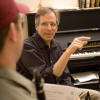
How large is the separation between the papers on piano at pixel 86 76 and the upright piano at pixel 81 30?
0.16 ft

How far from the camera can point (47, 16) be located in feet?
4.62

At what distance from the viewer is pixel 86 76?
7.36ft

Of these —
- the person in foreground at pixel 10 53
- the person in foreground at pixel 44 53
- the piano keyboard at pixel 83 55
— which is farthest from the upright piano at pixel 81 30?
the person in foreground at pixel 10 53

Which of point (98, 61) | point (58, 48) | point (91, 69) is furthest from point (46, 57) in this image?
point (91, 69)

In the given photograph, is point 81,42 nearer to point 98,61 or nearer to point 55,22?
point 55,22

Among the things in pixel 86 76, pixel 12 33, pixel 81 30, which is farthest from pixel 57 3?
pixel 12 33

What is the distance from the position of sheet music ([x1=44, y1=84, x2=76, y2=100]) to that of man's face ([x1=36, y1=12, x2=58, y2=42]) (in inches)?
16.3

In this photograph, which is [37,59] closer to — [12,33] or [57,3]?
[12,33]

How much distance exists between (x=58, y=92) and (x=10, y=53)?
683 mm

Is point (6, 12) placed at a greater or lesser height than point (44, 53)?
greater

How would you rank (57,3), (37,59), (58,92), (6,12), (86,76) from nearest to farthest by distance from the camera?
(6,12), (58,92), (37,59), (86,76), (57,3)

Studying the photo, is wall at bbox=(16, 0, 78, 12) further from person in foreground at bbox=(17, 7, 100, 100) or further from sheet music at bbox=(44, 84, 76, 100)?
sheet music at bbox=(44, 84, 76, 100)

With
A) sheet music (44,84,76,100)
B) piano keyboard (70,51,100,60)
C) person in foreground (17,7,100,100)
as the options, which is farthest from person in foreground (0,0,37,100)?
piano keyboard (70,51,100,60)

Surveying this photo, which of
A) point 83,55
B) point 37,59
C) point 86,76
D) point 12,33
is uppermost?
point 12,33
